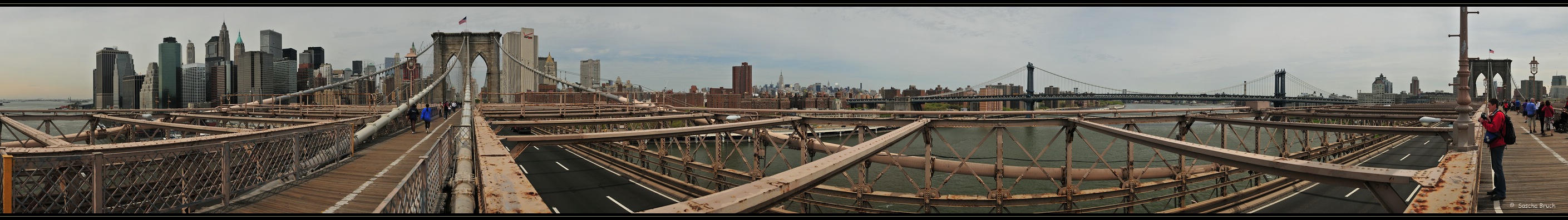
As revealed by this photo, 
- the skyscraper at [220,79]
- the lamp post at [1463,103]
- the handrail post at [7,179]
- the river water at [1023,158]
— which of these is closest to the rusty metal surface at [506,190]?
the handrail post at [7,179]

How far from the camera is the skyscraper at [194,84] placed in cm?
8339

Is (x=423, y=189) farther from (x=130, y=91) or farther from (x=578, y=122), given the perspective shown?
(x=130, y=91)

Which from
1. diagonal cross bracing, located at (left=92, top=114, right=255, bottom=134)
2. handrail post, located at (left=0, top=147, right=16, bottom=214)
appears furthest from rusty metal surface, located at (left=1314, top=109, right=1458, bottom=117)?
diagonal cross bracing, located at (left=92, top=114, right=255, bottom=134)

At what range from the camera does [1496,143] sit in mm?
7336

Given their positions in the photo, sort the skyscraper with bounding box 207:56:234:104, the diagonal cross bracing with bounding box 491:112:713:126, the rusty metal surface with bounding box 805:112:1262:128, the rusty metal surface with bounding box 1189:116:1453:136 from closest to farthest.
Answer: the rusty metal surface with bounding box 1189:116:1453:136
the diagonal cross bracing with bounding box 491:112:713:126
the rusty metal surface with bounding box 805:112:1262:128
the skyscraper with bounding box 207:56:234:104

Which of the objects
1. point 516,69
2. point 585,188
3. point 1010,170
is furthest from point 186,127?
point 516,69

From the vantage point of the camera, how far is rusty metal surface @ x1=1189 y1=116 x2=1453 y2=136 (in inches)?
358

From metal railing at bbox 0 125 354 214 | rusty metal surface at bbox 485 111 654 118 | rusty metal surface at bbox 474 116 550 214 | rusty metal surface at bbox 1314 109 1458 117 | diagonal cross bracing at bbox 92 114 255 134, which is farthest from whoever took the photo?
rusty metal surface at bbox 485 111 654 118

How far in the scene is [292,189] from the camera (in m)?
10.0

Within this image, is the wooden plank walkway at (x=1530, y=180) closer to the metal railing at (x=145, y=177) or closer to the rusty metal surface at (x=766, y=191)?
the rusty metal surface at (x=766, y=191)

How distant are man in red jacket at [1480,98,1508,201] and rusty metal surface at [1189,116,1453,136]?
47 centimetres

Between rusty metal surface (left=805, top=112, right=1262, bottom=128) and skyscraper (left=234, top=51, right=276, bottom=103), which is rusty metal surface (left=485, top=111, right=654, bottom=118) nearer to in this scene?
rusty metal surface (left=805, top=112, right=1262, bottom=128)

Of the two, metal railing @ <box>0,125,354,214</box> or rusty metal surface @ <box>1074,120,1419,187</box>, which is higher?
rusty metal surface @ <box>1074,120,1419,187</box>

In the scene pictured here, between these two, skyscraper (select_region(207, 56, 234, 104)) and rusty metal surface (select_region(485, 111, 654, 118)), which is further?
skyscraper (select_region(207, 56, 234, 104))
